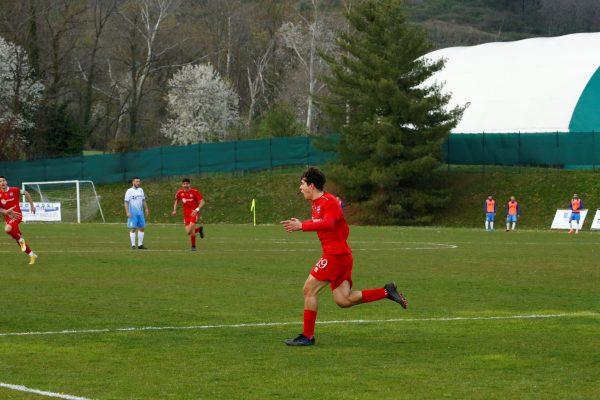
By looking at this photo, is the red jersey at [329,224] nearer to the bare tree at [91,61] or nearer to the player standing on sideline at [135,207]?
the player standing on sideline at [135,207]

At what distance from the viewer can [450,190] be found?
63031mm

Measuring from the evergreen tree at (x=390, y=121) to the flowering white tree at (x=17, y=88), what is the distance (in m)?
31.1

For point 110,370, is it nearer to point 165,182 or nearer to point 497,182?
point 497,182

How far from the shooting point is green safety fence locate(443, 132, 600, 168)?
62.9 m

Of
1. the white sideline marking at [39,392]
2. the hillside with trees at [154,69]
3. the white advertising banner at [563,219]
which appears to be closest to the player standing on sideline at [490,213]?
the white advertising banner at [563,219]

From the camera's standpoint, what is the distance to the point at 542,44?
247 feet

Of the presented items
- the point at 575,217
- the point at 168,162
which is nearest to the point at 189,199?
the point at 575,217

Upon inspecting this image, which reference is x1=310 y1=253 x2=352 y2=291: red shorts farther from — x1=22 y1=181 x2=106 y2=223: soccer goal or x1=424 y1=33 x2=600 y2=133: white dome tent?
x1=424 y1=33 x2=600 y2=133: white dome tent

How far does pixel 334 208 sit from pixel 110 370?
3.20 m

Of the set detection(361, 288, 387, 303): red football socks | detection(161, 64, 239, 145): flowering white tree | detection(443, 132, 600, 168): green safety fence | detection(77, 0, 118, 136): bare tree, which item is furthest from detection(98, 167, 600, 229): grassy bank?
detection(361, 288, 387, 303): red football socks

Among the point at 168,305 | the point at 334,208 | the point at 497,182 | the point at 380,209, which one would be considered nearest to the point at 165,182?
the point at 380,209

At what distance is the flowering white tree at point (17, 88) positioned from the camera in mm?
83812

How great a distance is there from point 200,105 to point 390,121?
134 ft

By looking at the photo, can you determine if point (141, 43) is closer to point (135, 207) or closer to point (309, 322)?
point (135, 207)
